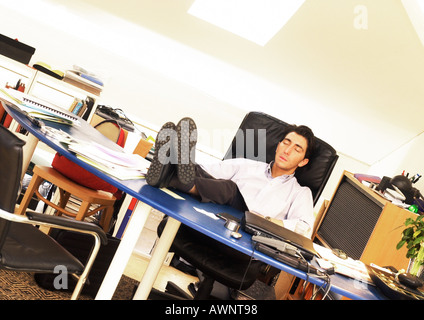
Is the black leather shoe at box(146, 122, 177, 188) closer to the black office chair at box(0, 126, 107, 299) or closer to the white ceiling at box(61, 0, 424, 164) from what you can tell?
the black office chair at box(0, 126, 107, 299)

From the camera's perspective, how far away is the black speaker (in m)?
2.69

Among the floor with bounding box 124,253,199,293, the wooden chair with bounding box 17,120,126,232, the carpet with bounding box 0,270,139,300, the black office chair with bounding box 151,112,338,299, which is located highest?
the black office chair with bounding box 151,112,338,299

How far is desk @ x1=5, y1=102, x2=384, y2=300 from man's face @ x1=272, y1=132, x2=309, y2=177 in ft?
2.58

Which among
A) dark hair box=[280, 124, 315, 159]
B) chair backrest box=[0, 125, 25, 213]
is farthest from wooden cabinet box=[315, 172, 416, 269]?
chair backrest box=[0, 125, 25, 213]

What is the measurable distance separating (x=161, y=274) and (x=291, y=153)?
1.45 metres

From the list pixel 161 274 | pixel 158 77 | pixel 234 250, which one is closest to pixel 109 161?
pixel 234 250

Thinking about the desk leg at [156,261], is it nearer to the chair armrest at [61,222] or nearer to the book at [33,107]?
the chair armrest at [61,222]

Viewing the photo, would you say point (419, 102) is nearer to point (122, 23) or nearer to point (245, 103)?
point (245, 103)

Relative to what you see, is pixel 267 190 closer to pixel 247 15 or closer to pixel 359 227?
pixel 359 227

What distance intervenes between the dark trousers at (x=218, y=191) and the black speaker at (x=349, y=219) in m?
0.79

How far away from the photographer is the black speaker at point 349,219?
2.69 meters

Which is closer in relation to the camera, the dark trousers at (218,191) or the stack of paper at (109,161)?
the stack of paper at (109,161)

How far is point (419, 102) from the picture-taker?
3.78m

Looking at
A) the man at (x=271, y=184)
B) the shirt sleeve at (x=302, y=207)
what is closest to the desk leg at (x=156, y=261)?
the man at (x=271, y=184)
